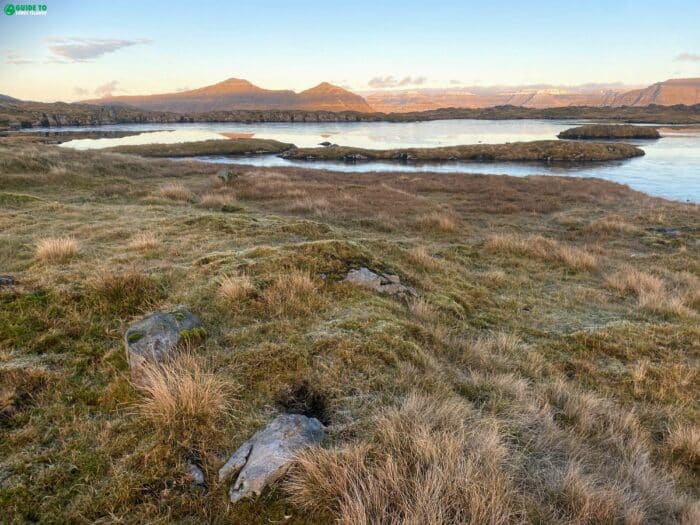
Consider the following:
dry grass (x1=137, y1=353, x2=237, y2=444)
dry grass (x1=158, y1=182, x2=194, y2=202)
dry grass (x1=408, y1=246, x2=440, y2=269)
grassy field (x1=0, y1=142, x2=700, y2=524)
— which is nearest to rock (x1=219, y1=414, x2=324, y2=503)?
grassy field (x1=0, y1=142, x2=700, y2=524)

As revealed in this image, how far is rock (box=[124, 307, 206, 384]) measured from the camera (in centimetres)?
528

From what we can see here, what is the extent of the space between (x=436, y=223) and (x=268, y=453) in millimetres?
17526

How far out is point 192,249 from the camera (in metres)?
11.2

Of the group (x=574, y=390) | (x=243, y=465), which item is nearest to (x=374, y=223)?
(x=574, y=390)

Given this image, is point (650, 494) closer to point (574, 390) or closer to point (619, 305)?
point (574, 390)

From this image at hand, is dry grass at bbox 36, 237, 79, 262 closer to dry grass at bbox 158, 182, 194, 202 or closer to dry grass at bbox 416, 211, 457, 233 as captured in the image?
dry grass at bbox 158, 182, 194, 202

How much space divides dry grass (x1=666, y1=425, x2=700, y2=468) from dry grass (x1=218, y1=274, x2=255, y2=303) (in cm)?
706

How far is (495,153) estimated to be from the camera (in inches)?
2603

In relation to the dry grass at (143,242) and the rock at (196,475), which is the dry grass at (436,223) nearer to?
the dry grass at (143,242)

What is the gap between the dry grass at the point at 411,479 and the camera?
3197 millimetres

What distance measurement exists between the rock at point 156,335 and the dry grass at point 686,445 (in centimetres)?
699

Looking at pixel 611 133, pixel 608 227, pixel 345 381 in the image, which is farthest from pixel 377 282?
pixel 611 133

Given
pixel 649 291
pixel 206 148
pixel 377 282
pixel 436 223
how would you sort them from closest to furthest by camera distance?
pixel 377 282 < pixel 649 291 < pixel 436 223 < pixel 206 148

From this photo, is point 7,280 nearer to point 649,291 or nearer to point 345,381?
point 345,381
